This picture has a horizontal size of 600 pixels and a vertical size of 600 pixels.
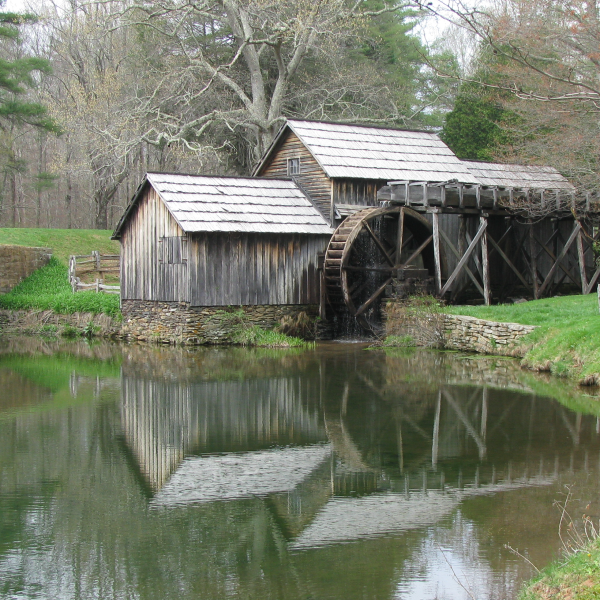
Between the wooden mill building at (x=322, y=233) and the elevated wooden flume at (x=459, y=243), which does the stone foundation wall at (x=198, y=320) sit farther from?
the elevated wooden flume at (x=459, y=243)

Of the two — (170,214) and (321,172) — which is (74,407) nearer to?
(170,214)

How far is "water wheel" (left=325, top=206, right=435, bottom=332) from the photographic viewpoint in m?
21.4

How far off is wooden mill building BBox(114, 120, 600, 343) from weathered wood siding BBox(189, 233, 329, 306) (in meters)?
0.03

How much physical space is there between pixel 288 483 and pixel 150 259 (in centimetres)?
1493

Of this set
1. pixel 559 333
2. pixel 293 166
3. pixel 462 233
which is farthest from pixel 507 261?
pixel 559 333

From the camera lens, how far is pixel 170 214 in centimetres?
Result: 2158

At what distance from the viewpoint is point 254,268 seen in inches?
865

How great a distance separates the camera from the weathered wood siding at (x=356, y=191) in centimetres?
2331

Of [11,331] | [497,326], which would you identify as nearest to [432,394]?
[497,326]

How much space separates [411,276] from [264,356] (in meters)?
5.76

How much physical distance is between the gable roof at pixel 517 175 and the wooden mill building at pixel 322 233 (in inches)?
33.1

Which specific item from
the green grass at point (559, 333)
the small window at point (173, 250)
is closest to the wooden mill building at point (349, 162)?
the small window at point (173, 250)

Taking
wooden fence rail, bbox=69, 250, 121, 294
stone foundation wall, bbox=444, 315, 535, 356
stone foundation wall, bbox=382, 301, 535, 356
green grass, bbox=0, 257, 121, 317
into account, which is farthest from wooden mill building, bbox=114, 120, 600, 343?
wooden fence rail, bbox=69, 250, 121, 294

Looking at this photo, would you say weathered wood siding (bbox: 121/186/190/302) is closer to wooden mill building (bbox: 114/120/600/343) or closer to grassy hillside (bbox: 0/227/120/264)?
wooden mill building (bbox: 114/120/600/343)
